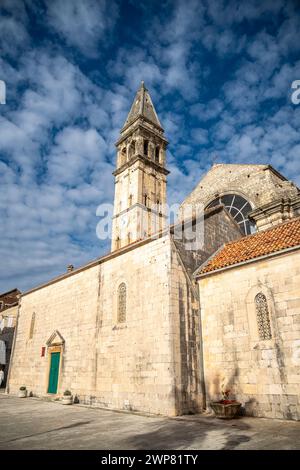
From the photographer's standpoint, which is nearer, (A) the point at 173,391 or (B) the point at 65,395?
(A) the point at 173,391

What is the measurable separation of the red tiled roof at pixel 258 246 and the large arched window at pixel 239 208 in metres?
6.38

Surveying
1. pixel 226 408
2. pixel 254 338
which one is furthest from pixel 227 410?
pixel 254 338

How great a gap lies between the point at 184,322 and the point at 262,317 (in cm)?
277

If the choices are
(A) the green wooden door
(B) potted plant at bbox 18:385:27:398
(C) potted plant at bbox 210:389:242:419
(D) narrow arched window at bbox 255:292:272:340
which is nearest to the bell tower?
(A) the green wooden door

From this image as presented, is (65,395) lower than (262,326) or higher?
lower

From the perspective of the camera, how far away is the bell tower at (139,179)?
31.2m

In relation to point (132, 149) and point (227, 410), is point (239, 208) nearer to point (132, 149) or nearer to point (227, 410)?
point (227, 410)

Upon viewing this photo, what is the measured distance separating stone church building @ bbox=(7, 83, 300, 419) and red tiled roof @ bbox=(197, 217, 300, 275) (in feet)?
0.24

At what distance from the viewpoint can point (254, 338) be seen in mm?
10141

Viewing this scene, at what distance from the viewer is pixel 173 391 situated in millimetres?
10062
